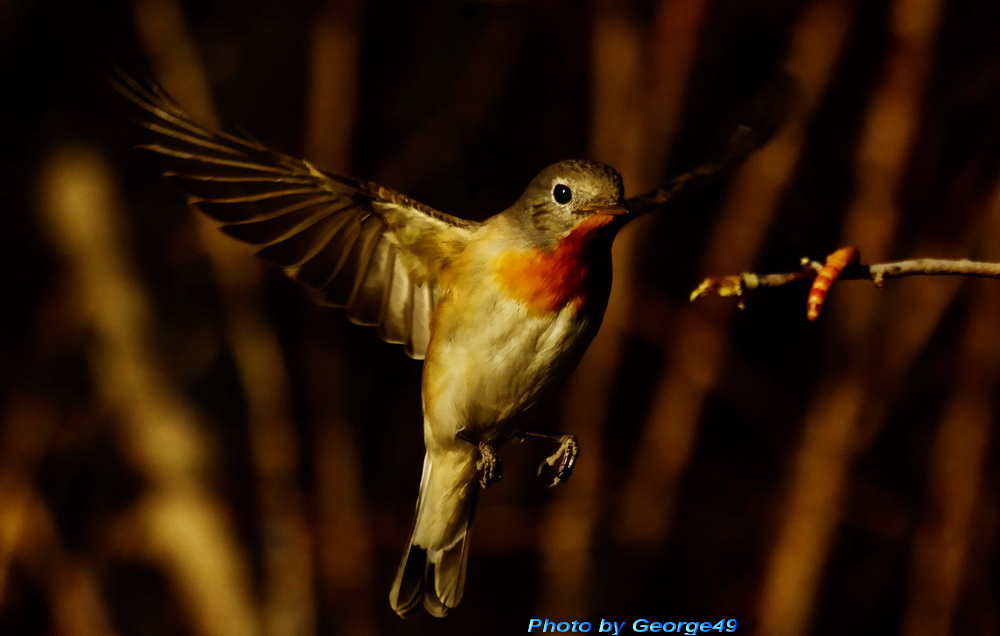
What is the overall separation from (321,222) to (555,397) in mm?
1480

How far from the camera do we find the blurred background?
250cm

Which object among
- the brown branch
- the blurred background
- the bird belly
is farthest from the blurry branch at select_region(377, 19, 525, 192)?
the brown branch

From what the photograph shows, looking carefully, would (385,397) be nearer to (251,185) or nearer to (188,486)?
(188,486)

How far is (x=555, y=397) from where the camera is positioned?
264 cm

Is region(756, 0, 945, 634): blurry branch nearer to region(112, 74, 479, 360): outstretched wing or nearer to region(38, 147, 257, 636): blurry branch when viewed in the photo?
region(38, 147, 257, 636): blurry branch

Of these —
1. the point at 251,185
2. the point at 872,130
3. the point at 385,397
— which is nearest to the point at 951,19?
the point at 872,130

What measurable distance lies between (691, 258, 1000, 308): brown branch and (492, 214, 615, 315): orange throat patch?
31 cm

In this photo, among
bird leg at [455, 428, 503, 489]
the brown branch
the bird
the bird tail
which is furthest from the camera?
the bird tail

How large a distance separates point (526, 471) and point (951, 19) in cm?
171

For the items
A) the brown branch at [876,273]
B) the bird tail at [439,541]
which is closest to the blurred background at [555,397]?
the bird tail at [439,541]

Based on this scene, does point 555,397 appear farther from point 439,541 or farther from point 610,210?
point 610,210

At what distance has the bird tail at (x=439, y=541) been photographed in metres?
1.45

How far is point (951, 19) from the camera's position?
267 cm

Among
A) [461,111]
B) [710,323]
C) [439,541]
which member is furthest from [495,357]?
[710,323]
